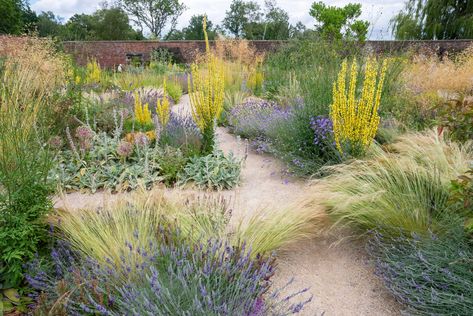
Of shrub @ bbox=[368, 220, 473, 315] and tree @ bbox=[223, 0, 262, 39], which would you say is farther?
tree @ bbox=[223, 0, 262, 39]

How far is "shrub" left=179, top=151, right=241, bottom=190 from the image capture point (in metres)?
3.99

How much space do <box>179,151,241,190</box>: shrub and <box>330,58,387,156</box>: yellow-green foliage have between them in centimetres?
Answer: 113

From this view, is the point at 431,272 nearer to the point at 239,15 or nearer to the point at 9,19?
the point at 9,19

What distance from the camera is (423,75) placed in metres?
8.80

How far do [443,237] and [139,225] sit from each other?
194 centimetres

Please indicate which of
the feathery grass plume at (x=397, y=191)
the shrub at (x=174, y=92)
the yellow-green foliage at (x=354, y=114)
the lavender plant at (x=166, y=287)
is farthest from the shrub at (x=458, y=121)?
the shrub at (x=174, y=92)

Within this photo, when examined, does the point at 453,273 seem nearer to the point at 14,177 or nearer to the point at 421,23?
the point at 14,177

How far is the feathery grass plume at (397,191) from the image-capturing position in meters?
2.72

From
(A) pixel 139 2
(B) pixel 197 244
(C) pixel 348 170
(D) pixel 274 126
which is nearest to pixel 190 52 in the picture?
(D) pixel 274 126

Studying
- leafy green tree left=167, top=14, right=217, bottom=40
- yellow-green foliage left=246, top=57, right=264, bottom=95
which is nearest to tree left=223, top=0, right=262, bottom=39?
leafy green tree left=167, top=14, right=217, bottom=40

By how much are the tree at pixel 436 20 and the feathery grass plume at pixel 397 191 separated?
20.0 metres

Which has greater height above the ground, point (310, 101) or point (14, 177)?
point (310, 101)

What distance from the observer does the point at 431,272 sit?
231 centimetres

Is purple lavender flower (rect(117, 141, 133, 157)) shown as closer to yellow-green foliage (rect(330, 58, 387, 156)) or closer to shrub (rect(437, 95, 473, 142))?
yellow-green foliage (rect(330, 58, 387, 156))
